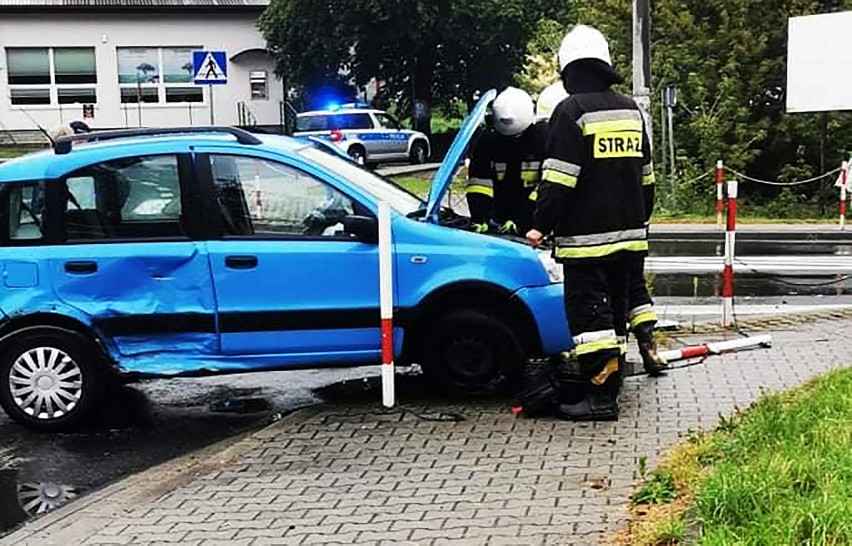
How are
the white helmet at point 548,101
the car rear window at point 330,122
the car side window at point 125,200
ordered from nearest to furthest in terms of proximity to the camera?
the car side window at point 125,200 → the white helmet at point 548,101 → the car rear window at point 330,122

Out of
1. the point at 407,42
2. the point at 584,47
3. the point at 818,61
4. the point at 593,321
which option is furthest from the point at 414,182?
the point at 593,321

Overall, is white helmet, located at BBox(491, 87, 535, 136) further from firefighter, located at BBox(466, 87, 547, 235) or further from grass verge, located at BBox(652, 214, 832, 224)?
grass verge, located at BBox(652, 214, 832, 224)

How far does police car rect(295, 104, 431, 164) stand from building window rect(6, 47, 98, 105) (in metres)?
11.2

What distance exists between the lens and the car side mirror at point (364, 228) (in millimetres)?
6980

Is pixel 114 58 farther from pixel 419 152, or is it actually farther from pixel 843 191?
pixel 843 191

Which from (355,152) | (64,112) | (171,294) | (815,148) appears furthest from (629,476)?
(64,112)

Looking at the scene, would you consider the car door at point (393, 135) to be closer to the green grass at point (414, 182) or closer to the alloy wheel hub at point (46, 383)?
the green grass at point (414, 182)

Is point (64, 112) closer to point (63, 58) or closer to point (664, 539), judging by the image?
point (63, 58)

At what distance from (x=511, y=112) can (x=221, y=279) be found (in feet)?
7.95

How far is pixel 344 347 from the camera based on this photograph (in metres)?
7.11

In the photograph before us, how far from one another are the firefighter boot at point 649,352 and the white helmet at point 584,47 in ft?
6.05

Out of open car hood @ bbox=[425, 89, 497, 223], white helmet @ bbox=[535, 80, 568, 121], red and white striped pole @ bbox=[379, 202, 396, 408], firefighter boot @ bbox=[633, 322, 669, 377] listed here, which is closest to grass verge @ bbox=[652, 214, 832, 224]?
white helmet @ bbox=[535, 80, 568, 121]

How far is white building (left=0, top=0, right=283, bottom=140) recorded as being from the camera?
4072cm

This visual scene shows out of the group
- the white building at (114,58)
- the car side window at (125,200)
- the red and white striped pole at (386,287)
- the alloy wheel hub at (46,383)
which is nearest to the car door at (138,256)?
the car side window at (125,200)
